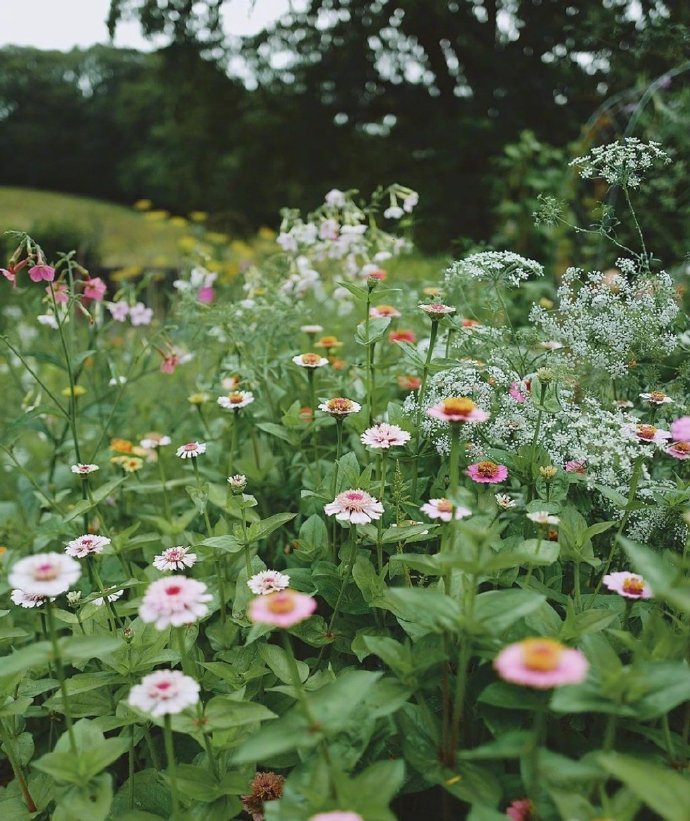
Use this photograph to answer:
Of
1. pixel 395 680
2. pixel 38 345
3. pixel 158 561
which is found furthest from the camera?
pixel 38 345

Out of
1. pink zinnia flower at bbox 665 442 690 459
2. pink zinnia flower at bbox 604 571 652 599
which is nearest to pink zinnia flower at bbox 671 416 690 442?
pink zinnia flower at bbox 604 571 652 599

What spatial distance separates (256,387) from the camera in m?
1.55

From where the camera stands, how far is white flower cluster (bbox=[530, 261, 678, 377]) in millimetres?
1228

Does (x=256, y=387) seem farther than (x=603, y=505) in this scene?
Yes

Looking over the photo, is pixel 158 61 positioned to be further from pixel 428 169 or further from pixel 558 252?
pixel 558 252

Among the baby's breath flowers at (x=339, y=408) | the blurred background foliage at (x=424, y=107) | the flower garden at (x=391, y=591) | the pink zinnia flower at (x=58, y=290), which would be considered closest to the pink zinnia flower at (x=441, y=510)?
the flower garden at (x=391, y=591)

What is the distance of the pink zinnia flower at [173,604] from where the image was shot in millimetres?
764

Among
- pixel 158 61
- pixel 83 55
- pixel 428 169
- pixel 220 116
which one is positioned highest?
pixel 83 55

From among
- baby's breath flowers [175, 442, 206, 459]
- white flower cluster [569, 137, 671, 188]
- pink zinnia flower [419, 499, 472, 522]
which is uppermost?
white flower cluster [569, 137, 671, 188]

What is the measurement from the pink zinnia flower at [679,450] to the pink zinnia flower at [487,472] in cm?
26

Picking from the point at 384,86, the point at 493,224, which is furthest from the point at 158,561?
the point at 384,86

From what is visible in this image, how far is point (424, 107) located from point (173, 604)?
25.1 feet

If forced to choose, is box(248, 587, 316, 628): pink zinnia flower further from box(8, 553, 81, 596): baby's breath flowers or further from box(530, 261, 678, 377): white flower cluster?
box(530, 261, 678, 377): white flower cluster

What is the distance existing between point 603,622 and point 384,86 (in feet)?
26.0
